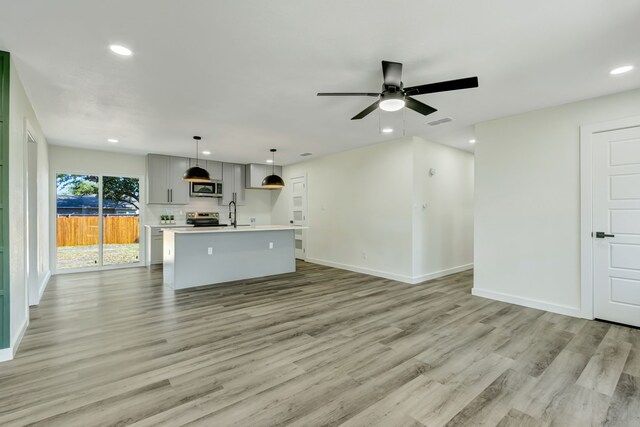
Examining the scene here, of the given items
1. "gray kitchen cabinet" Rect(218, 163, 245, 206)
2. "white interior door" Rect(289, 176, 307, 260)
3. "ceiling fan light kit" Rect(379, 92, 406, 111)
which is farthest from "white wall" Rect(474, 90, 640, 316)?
"gray kitchen cabinet" Rect(218, 163, 245, 206)

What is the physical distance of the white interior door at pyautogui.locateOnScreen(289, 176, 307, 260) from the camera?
7.92 m

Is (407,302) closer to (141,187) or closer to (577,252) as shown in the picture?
(577,252)

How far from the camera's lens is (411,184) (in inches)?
211

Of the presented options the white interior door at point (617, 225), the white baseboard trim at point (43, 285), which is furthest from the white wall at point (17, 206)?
the white interior door at point (617, 225)

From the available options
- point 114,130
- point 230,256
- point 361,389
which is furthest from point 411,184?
point 114,130

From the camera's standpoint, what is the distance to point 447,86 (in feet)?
8.31

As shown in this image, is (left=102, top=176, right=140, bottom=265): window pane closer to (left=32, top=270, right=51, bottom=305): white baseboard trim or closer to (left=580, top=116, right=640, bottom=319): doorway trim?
(left=32, top=270, right=51, bottom=305): white baseboard trim

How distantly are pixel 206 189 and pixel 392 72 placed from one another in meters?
6.19

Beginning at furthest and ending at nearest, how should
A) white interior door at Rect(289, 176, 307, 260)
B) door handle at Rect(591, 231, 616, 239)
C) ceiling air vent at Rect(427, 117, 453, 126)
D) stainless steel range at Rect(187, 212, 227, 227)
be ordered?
white interior door at Rect(289, 176, 307, 260)
stainless steel range at Rect(187, 212, 227, 227)
ceiling air vent at Rect(427, 117, 453, 126)
door handle at Rect(591, 231, 616, 239)

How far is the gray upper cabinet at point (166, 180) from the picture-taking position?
6902 millimetres

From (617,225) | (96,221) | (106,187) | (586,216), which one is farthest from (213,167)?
(617,225)

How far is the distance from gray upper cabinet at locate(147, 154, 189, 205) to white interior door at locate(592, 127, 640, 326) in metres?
7.54

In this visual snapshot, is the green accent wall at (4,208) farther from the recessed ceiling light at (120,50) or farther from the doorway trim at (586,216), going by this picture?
the doorway trim at (586,216)

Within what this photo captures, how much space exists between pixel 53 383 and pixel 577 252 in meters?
5.37
